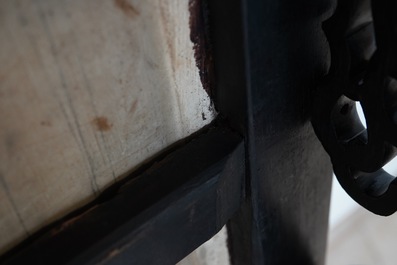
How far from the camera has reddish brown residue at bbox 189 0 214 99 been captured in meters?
0.38

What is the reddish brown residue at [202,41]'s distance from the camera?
377 millimetres

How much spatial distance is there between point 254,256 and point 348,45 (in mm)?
301

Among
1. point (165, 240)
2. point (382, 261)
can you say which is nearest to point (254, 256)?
point (165, 240)

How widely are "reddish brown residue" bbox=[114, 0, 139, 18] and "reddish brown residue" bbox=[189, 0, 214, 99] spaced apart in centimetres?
5

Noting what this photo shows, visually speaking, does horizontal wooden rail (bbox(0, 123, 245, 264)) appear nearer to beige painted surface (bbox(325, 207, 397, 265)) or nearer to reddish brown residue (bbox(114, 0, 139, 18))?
reddish brown residue (bbox(114, 0, 139, 18))

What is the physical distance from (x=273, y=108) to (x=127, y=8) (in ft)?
0.55

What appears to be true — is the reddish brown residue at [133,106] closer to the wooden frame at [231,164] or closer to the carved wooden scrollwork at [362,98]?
the wooden frame at [231,164]

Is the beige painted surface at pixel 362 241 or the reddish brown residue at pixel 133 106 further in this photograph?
the beige painted surface at pixel 362 241

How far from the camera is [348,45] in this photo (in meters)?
0.37

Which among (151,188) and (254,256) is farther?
(254,256)

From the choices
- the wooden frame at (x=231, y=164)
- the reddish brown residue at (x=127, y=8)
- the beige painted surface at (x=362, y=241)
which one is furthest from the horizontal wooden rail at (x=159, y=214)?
the beige painted surface at (x=362, y=241)

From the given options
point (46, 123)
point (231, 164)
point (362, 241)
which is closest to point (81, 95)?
point (46, 123)

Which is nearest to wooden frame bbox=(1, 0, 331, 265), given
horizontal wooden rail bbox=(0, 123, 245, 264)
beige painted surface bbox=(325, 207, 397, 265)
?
horizontal wooden rail bbox=(0, 123, 245, 264)

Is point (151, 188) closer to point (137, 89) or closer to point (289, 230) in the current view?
point (137, 89)
